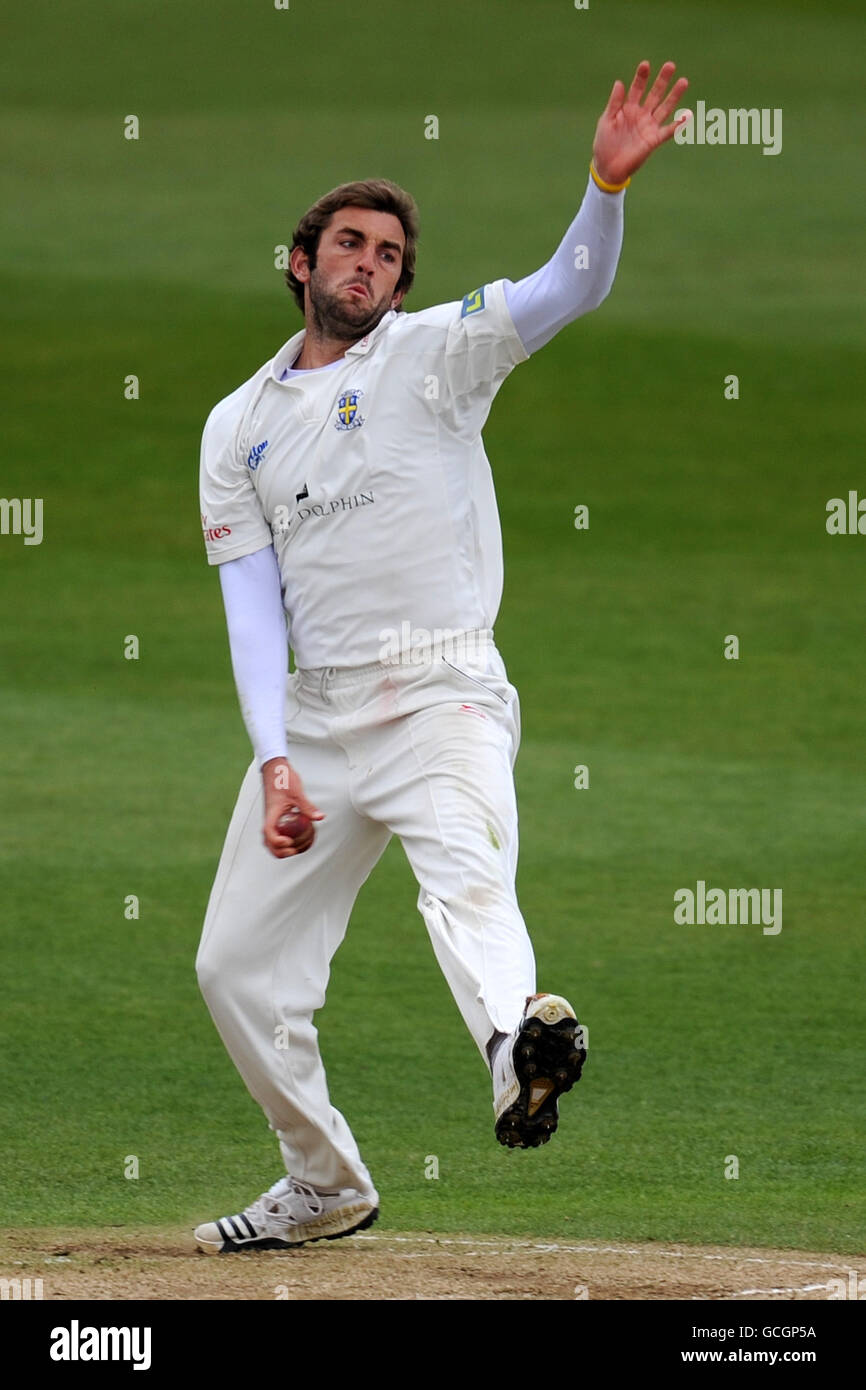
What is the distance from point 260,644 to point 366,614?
360 mm

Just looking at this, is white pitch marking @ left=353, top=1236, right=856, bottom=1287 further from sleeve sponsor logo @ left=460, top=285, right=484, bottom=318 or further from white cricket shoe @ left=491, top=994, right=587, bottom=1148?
sleeve sponsor logo @ left=460, top=285, right=484, bottom=318

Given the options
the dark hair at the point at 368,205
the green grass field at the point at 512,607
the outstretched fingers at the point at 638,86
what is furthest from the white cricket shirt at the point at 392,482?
the green grass field at the point at 512,607

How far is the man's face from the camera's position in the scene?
5.85m

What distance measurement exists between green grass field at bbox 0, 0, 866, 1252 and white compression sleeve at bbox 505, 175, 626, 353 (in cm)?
305

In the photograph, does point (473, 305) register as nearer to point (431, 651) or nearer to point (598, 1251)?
point (431, 651)

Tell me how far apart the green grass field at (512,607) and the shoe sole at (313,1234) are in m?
0.45

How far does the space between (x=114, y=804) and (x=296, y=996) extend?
20.5 ft

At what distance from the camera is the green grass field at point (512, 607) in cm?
780

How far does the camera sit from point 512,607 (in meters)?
16.5

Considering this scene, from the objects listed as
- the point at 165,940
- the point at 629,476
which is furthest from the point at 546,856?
the point at 629,476

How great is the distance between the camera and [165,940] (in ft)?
32.5

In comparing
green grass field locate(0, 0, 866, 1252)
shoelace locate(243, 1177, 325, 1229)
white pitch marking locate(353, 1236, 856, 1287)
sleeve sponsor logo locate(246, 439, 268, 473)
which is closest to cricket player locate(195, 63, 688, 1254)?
sleeve sponsor logo locate(246, 439, 268, 473)

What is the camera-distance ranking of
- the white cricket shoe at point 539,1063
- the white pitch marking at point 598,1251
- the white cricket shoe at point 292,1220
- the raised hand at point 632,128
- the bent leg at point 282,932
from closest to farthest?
1. the white cricket shoe at point 539,1063
2. the raised hand at point 632,128
3. the bent leg at point 282,932
4. the white pitch marking at point 598,1251
5. the white cricket shoe at point 292,1220

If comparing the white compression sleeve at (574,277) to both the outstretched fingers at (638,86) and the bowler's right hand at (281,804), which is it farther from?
the bowler's right hand at (281,804)
